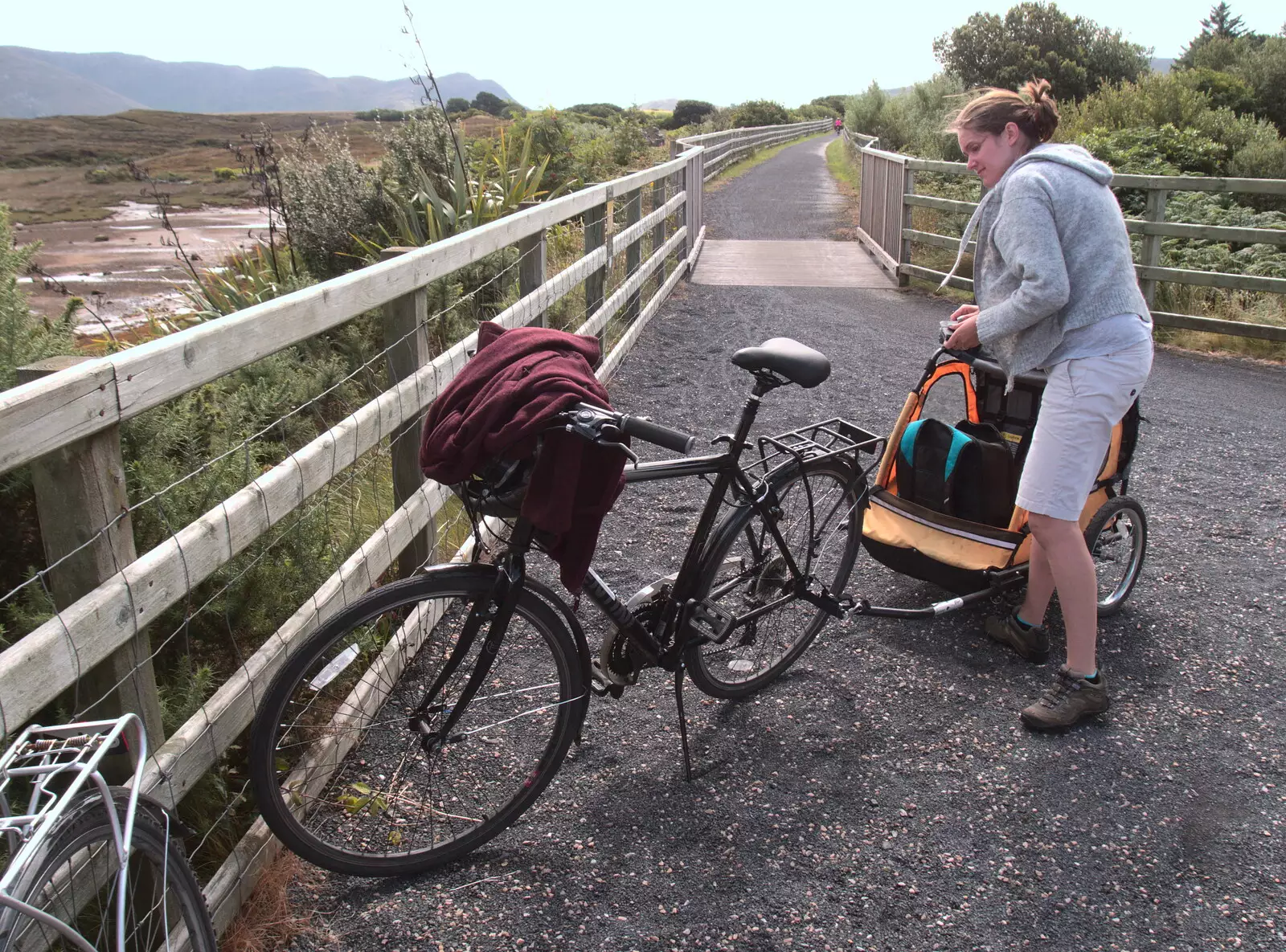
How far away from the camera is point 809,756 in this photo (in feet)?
11.3

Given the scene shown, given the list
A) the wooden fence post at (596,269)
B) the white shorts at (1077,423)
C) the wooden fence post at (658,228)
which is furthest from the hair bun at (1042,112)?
the wooden fence post at (658,228)

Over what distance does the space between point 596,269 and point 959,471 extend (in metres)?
3.80

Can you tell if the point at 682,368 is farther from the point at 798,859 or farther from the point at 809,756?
the point at 798,859

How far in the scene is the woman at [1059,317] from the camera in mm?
3256

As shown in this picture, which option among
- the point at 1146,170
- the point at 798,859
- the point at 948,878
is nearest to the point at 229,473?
the point at 798,859

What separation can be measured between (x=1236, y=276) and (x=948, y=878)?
8.34 metres

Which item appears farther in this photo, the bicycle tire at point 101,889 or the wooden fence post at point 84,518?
the wooden fence post at point 84,518

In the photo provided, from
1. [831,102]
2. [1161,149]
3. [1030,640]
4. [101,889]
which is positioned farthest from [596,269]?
[831,102]

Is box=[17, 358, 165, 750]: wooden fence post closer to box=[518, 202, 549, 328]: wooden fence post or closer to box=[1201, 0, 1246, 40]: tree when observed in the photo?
box=[518, 202, 549, 328]: wooden fence post

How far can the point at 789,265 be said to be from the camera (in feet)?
46.7

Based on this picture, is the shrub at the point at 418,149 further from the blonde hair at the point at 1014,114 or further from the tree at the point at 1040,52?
the tree at the point at 1040,52

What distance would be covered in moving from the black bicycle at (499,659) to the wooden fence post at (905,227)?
934cm

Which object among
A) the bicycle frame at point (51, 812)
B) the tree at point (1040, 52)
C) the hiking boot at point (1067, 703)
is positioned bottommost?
the hiking boot at point (1067, 703)

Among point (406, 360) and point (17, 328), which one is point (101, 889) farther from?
point (406, 360)
